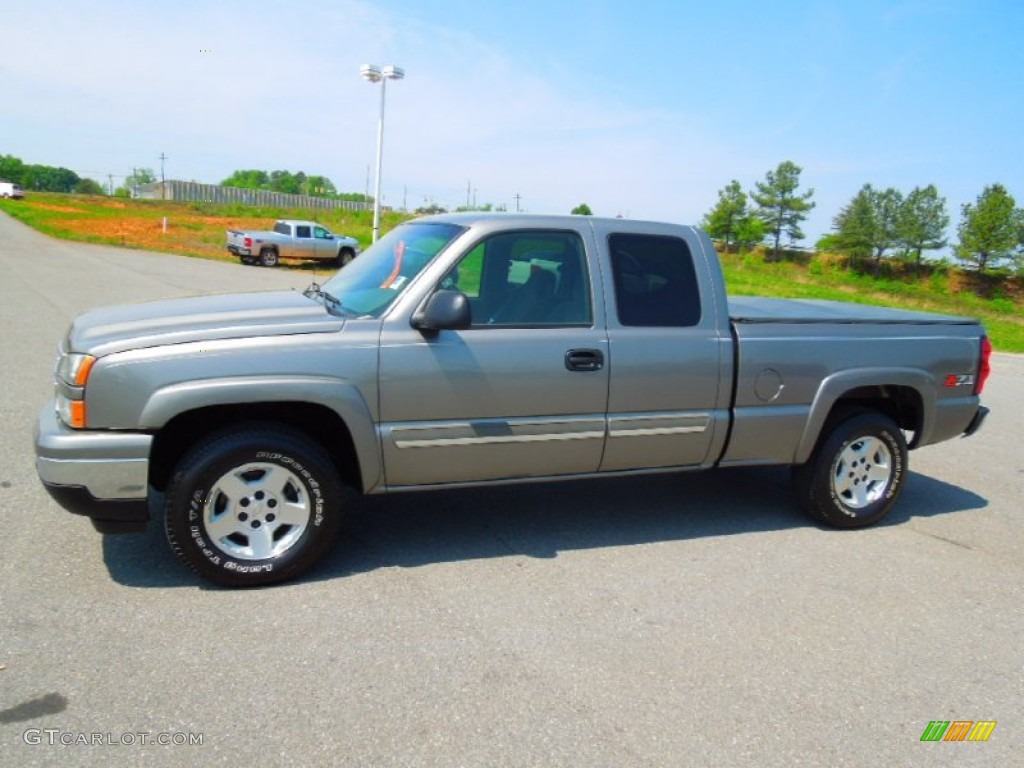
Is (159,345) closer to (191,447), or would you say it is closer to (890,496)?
(191,447)

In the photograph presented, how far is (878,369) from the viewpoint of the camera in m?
4.74

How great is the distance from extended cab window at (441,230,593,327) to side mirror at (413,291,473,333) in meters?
0.26

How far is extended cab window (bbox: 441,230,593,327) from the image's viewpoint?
158 inches

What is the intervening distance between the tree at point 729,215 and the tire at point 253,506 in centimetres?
7472

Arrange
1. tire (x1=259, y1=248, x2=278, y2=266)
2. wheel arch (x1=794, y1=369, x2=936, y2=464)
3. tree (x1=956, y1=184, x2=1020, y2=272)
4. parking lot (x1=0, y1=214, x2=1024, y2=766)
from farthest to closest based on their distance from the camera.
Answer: tree (x1=956, y1=184, x2=1020, y2=272), tire (x1=259, y1=248, x2=278, y2=266), wheel arch (x1=794, y1=369, x2=936, y2=464), parking lot (x1=0, y1=214, x2=1024, y2=766)

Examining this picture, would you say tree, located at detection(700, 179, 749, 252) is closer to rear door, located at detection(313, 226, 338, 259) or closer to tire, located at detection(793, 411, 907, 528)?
rear door, located at detection(313, 226, 338, 259)

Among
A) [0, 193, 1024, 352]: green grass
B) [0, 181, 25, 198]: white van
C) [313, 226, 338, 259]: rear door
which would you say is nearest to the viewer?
[313, 226, 338, 259]: rear door

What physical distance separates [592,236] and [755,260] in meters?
69.0

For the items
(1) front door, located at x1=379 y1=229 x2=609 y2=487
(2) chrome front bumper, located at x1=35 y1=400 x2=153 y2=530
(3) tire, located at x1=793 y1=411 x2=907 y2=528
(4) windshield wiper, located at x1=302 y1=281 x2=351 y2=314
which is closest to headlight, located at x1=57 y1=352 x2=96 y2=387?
(2) chrome front bumper, located at x1=35 y1=400 x2=153 y2=530

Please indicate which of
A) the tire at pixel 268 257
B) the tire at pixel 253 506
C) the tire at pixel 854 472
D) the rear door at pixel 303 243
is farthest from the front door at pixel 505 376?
the rear door at pixel 303 243

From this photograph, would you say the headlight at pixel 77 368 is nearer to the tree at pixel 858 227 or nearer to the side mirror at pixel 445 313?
the side mirror at pixel 445 313

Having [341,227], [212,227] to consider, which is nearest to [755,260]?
[341,227]

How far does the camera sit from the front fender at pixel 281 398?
337 centimetres

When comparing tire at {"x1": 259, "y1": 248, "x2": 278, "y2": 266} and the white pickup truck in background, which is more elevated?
the white pickup truck in background
